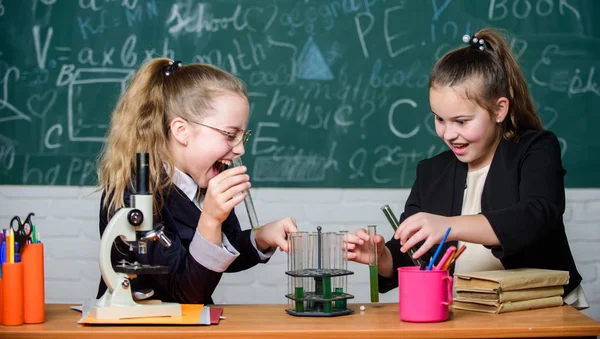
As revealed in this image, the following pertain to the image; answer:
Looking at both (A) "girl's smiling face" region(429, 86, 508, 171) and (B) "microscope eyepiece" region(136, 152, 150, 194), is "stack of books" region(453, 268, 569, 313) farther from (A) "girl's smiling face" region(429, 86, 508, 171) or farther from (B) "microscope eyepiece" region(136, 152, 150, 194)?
(B) "microscope eyepiece" region(136, 152, 150, 194)

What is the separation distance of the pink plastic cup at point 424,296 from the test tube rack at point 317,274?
4.6 inches

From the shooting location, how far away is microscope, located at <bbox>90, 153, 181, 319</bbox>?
150 cm

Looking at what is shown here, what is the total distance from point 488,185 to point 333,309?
24.1 inches

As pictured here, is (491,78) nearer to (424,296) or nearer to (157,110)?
(424,296)

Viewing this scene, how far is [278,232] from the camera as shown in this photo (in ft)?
5.97

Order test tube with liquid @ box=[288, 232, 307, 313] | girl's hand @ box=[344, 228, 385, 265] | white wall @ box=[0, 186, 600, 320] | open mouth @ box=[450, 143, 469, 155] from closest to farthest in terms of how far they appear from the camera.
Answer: test tube with liquid @ box=[288, 232, 307, 313]
girl's hand @ box=[344, 228, 385, 265]
open mouth @ box=[450, 143, 469, 155]
white wall @ box=[0, 186, 600, 320]

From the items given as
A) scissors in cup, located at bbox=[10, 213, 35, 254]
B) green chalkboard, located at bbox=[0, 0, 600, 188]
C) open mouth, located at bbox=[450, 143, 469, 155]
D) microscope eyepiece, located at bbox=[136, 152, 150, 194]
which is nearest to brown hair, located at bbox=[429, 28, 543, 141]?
open mouth, located at bbox=[450, 143, 469, 155]

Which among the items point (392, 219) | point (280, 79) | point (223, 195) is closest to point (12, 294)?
point (223, 195)

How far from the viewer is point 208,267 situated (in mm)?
1644

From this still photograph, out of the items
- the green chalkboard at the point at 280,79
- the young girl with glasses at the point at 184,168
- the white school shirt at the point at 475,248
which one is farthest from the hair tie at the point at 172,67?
the green chalkboard at the point at 280,79

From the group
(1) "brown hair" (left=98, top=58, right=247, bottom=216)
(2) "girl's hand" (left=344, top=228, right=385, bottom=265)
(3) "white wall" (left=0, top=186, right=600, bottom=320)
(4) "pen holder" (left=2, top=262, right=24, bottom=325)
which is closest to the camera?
(4) "pen holder" (left=2, top=262, right=24, bottom=325)

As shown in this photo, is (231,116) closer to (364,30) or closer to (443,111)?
(443,111)

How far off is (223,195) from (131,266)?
0.77 ft

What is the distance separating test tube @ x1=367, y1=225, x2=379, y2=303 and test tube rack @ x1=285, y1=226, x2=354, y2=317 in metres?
0.09
